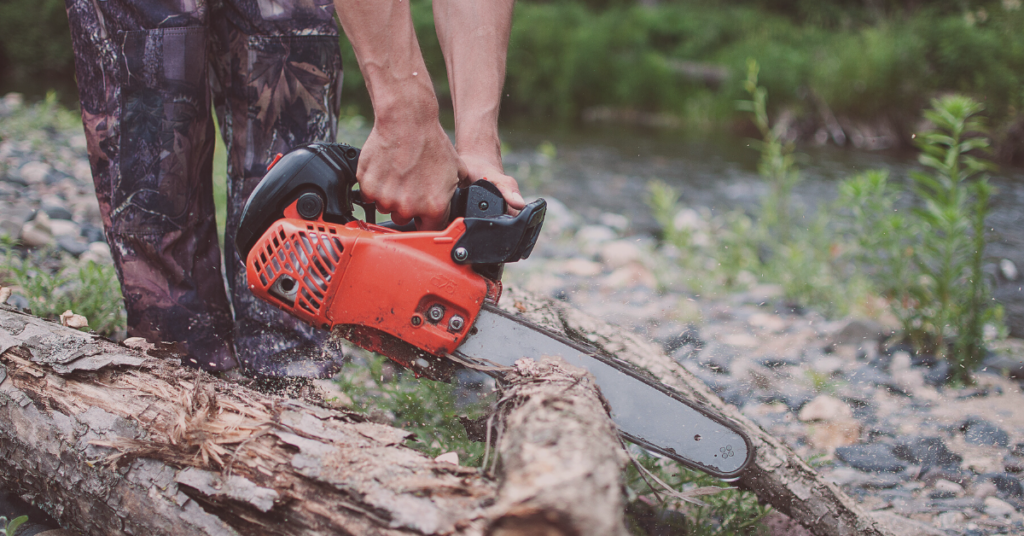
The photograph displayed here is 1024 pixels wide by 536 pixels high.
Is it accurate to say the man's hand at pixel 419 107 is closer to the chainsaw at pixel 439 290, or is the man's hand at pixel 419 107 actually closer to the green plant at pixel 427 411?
the chainsaw at pixel 439 290

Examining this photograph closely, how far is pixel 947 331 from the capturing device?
9.73 ft

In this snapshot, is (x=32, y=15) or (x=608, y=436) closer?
(x=608, y=436)

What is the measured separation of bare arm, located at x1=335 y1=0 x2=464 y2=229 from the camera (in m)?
1.42

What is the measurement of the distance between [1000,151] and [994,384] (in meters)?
7.28

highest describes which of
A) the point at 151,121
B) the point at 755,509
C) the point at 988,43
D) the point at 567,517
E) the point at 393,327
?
the point at 151,121

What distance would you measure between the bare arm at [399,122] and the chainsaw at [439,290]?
3.1 inches

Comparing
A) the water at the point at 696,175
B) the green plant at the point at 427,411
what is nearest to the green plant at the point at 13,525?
the green plant at the point at 427,411

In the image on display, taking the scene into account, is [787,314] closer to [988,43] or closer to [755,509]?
[755,509]

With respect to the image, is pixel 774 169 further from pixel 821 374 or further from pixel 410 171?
pixel 410 171

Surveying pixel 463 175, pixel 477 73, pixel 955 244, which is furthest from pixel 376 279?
pixel 955 244

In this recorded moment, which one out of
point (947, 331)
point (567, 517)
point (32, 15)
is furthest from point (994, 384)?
point (32, 15)

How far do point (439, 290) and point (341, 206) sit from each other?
1.18ft

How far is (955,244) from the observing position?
272 centimetres

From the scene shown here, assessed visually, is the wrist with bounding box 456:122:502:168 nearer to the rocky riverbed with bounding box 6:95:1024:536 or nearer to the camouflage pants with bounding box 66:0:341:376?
the camouflage pants with bounding box 66:0:341:376
